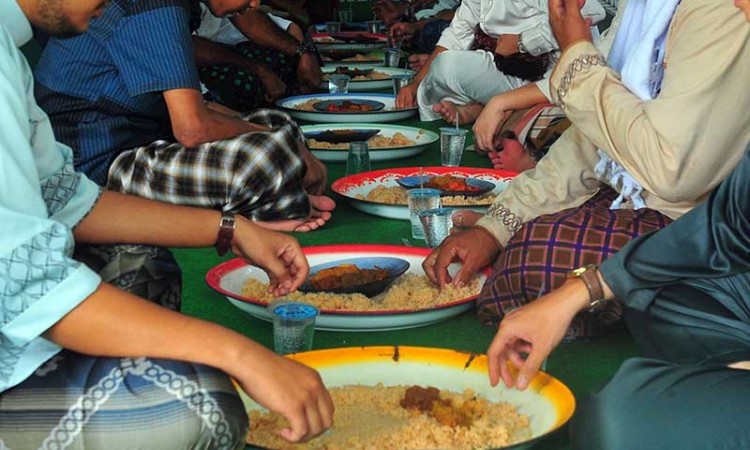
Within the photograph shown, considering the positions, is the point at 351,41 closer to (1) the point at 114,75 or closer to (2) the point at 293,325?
(1) the point at 114,75

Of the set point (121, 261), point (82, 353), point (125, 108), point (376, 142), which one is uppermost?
point (82, 353)

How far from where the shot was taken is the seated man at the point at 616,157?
2.02m

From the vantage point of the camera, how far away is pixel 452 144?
165 inches

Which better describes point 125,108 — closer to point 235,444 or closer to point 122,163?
point 122,163

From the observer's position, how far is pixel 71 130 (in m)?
3.10

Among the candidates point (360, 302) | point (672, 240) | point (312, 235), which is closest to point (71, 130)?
point (312, 235)

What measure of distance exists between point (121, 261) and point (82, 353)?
485mm

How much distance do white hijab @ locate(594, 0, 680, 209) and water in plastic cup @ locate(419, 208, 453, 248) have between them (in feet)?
1.98

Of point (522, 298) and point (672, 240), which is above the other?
point (672, 240)

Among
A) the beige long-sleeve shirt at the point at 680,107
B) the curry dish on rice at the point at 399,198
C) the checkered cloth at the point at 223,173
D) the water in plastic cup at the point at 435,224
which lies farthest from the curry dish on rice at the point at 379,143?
the beige long-sleeve shirt at the point at 680,107

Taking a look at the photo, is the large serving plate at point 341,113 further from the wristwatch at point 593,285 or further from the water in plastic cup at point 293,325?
the wristwatch at point 593,285

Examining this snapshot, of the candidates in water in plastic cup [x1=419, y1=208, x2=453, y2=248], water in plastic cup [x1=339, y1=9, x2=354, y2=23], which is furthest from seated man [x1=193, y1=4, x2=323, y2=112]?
water in plastic cup [x1=339, y1=9, x2=354, y2=23]

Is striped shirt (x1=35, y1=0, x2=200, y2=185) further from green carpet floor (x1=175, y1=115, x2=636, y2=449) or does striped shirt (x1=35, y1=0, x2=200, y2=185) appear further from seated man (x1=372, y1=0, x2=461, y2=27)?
seated man (x1=372, y1=0, x2=461, y2=27)

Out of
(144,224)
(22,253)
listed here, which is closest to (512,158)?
(144,224)
